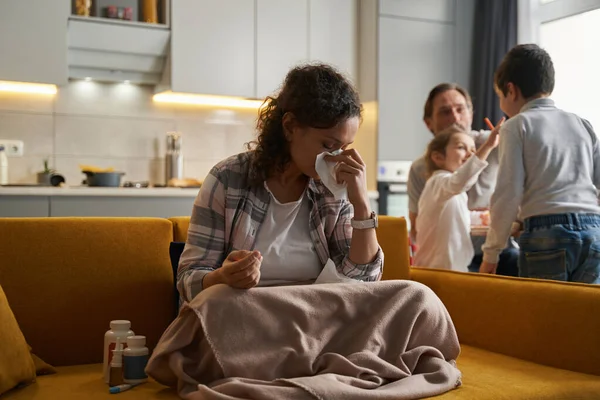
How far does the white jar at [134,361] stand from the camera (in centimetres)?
188

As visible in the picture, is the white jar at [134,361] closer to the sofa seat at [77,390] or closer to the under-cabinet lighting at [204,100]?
the sofa seat at [77,390]

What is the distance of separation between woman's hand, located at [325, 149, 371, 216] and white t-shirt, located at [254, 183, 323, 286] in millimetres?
157

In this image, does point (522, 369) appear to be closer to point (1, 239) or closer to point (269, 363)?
point (269, 363)

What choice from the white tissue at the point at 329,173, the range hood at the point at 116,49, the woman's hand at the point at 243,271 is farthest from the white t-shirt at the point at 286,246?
the range hood at the point at 116,49

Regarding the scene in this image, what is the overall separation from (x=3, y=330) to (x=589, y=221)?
190cm

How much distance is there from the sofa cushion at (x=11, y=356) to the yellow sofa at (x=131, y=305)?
89mm

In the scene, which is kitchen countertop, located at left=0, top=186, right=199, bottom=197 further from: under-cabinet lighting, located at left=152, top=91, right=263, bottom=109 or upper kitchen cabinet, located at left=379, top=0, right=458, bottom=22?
upper kitchen cabinet, located at left=379, top=0, right=458, bottom=22

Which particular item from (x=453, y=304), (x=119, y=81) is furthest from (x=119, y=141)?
(x=453, y=304)

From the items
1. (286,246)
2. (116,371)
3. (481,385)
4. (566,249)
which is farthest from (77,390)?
(566,249)

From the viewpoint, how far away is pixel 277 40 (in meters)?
5.25

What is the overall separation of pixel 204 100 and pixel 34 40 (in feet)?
3.86

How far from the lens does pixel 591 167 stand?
2.83 metres

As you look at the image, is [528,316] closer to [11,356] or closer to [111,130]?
[11,356]

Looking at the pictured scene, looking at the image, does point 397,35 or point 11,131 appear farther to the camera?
point 397,35
